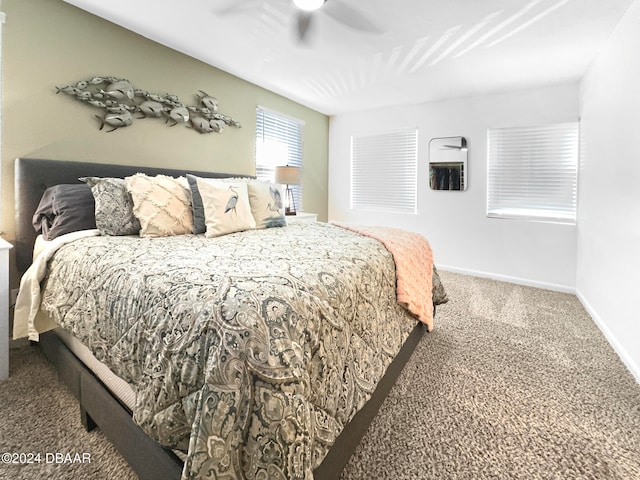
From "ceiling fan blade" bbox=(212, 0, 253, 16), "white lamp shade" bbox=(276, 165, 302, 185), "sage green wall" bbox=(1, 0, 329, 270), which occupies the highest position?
"ceiling fan blade" bbox=(212, 0, 253, 16)

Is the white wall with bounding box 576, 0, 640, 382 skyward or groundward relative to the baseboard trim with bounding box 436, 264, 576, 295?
skyward

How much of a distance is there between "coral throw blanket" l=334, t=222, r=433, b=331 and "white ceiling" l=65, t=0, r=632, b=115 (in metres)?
1.60

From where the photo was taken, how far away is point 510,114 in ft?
12.8

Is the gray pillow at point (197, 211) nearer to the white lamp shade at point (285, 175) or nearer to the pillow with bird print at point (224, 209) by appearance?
the pillow with bird print at point (224, 209)

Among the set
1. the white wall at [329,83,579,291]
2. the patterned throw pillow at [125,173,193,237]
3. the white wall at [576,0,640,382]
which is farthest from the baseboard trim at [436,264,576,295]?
the patterned throw pillow at [125,173,193,237]

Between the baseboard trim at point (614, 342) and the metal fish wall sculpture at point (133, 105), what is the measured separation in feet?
12.6

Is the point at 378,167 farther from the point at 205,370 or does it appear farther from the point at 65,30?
→ the point at 205,370

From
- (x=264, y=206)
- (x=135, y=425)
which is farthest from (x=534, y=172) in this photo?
(x=135, y=425)

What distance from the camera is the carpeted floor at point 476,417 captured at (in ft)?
4.10

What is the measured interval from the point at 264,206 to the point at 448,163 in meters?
2.93

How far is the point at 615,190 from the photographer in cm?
240

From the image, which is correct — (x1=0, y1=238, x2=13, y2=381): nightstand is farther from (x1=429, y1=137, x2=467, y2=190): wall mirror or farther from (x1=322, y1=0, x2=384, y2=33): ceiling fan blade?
(x1=429, y1=137, x2=467, y2=190): wall mirror

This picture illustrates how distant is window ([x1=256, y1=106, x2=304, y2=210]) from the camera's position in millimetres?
4004

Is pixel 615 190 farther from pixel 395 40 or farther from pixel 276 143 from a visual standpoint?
pixel 276 143
